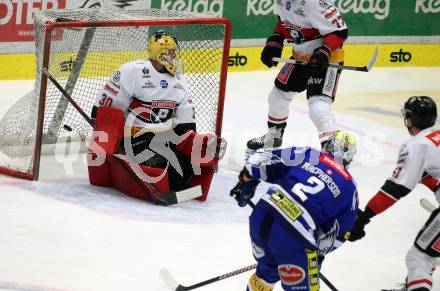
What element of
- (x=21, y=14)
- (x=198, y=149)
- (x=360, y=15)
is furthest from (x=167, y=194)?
(x=360, y=15)

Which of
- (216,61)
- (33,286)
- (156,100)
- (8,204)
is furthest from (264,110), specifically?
(33,286)

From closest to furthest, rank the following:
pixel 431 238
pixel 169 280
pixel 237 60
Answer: pixel 431 238
pixel 169 280
pixel 237 60

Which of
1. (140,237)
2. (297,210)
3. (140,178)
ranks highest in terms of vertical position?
(297,210)

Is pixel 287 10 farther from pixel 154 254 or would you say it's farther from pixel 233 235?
pixel 154 254

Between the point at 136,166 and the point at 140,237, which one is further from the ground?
the point at 136,166

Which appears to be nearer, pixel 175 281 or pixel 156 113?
pixel 175 281

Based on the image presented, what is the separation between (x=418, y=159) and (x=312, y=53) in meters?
2.51

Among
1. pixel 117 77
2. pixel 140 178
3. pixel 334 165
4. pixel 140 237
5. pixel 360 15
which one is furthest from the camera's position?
pixel 360 15

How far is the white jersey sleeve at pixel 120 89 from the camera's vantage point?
5.84 metres

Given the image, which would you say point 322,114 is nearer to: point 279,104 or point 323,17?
point 279,104

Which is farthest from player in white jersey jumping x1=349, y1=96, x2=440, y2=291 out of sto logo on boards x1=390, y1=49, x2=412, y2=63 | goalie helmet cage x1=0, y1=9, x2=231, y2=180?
sto logo on boards x1=390, y1=49, x2=412, y2=63

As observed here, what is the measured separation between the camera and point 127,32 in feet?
22.4

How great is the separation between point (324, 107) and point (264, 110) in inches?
81.5

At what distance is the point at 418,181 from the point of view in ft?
13.4
